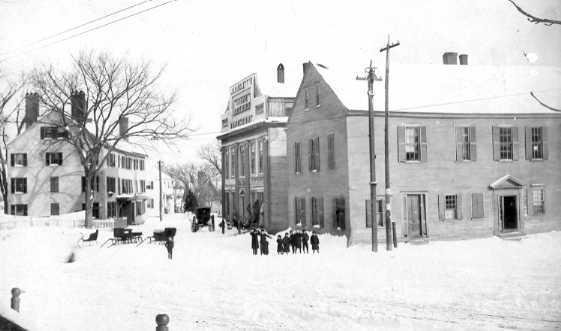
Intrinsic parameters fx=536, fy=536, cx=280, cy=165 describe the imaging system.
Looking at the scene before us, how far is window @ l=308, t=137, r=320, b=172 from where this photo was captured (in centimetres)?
2866

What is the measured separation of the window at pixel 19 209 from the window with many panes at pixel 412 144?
33414 mm

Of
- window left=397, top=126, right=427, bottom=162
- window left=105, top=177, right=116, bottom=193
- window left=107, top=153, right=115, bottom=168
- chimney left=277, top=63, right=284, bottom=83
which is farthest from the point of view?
window left=107, top=153, right=115, bottom=168

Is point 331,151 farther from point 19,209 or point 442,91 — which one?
point 19,209

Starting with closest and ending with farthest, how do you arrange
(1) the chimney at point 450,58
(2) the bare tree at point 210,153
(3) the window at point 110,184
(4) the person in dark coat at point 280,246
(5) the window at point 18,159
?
(4) the person in dark coat at point 280,246 → (1) the chimney at point 450,58 → (5) the window at point 18,159 → (3) the window at point 110,184 → (2) the bare tree at point 210,153

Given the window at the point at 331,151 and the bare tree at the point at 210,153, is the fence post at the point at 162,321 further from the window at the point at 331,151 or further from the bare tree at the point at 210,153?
the bare tree at the point at 210,153

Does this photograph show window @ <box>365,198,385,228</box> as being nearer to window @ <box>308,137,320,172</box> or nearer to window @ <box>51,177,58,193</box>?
window @ <box>308,137,320,172</box>

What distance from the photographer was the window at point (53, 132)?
40406 mm

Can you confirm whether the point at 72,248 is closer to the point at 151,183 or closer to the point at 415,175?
the point at 415,175

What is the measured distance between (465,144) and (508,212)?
3967 mm

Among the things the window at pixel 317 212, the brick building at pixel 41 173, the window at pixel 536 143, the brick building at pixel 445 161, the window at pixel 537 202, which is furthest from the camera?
the brick building at pixel 41 173

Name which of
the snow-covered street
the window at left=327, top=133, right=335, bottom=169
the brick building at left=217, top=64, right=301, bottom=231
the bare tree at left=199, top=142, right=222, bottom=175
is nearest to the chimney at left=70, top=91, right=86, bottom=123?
the brick building at left=217, top=64, right=301, bottom=231

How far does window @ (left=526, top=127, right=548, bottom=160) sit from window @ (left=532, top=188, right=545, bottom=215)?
166 cm

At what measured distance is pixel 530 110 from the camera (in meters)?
24.8

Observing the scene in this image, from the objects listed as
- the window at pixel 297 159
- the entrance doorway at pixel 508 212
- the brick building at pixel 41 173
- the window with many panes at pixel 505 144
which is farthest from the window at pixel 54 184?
the window with many panes at pixel 505 144
